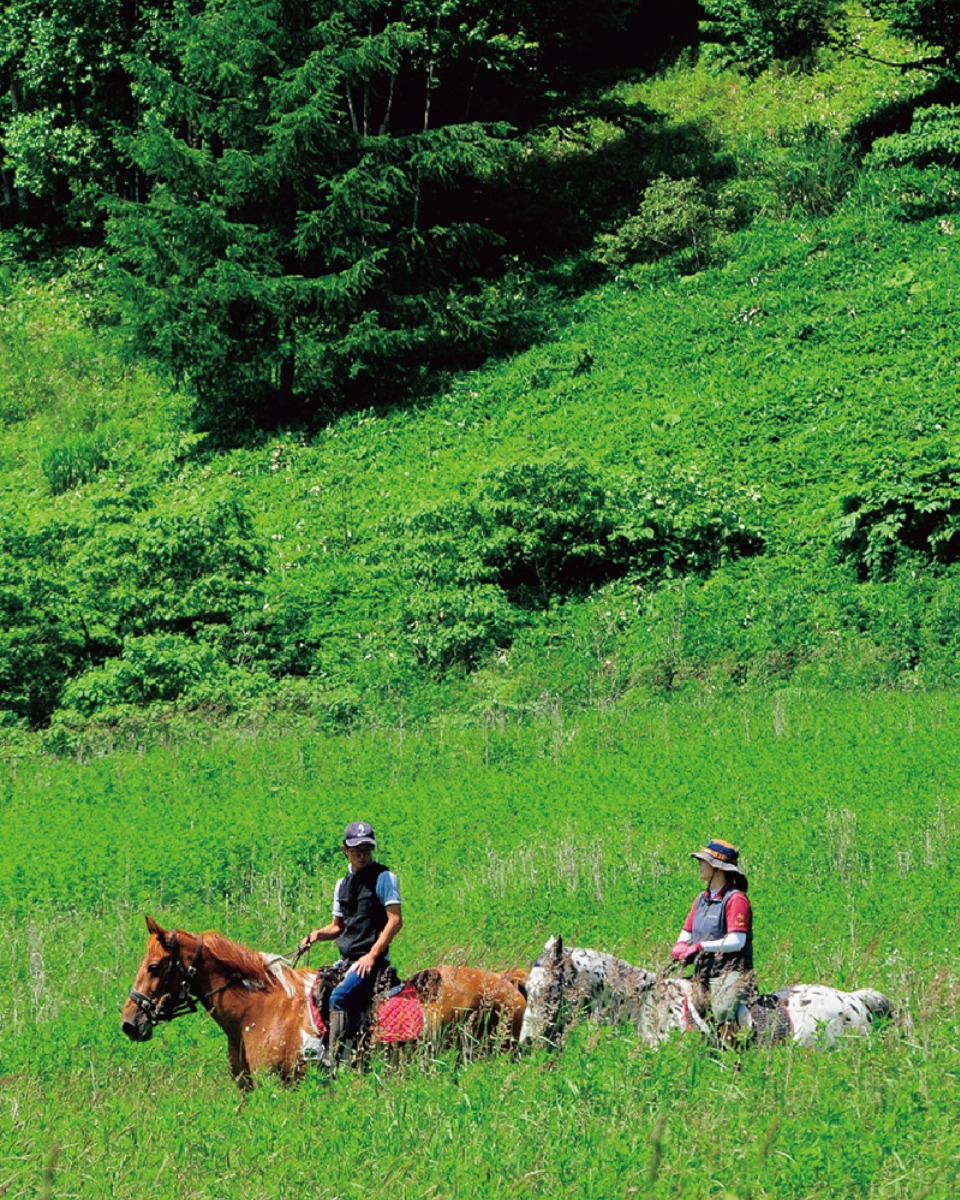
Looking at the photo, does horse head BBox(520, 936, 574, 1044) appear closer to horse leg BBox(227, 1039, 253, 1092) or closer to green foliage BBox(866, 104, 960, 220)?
horse leg BBox(227, 1039, 253, 1092)

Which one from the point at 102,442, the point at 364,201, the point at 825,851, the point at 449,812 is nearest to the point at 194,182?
the point at 364,201

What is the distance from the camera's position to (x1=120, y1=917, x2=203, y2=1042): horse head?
23.5ft

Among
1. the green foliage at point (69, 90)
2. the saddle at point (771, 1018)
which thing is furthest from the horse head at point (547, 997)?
the green foliage at point (69, 90)

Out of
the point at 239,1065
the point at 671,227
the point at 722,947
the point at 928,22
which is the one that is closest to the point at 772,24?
the point at 928,22

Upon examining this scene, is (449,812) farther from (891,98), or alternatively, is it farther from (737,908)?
(891,98)

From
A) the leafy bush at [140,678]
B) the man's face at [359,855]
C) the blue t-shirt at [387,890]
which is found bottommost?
the leafy bush at [140,678]

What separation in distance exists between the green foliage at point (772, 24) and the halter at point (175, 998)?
1090 inches

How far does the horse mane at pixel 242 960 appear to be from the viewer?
299 inches

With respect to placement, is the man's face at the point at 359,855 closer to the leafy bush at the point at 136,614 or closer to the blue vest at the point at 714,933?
the blue vest at the point at 714,933

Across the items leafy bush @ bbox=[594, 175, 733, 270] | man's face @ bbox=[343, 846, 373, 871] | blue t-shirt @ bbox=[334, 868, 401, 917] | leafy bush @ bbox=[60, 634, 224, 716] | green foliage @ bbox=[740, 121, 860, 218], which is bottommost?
leafy bush @ bbox=[60, 634, 224, 716]

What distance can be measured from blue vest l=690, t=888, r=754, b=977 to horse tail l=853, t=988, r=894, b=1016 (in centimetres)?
65

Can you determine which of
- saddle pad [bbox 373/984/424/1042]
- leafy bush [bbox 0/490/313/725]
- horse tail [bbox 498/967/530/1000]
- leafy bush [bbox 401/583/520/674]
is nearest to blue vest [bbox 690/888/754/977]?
horse tail [bbox 498/967/530/1000]

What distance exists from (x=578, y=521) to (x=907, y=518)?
501 centimetres

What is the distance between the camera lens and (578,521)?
68.4 ft
